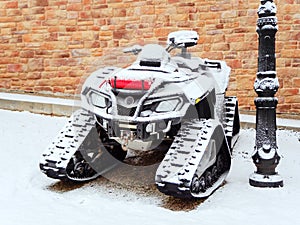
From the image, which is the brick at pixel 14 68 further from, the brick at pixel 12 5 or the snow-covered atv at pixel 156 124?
the snow-covered atv at pixel 156 124

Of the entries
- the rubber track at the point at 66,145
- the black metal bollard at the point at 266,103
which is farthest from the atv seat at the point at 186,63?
the rubber track at the point at 66,145

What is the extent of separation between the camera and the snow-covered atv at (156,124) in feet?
13.5

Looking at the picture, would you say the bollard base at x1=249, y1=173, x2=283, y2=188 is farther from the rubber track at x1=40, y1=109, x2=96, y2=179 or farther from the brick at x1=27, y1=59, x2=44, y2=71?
the brick at x1=27, y1=59, x2=44, y2=71

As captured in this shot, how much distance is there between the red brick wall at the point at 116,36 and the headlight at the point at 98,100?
140 inches

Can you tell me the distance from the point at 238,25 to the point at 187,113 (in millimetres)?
3822

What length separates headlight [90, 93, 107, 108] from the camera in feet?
14.9

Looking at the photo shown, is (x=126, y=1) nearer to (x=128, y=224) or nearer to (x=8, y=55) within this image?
(x=8, y=55)

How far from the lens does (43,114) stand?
7.97 m

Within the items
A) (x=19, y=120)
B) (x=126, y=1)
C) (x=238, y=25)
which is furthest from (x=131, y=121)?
(x=126, y=1)

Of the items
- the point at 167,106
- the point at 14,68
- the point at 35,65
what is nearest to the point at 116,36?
the point at 35,65

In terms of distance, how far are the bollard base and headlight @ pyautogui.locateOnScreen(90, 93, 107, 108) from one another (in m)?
1.45

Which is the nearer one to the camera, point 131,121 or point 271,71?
point 131,121

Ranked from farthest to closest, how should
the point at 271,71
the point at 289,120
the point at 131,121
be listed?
the point at 289,120
the point at 271,71
the point at 131,121

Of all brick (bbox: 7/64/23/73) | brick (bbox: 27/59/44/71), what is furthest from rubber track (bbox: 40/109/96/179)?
brick (bbox: 7/64/23/73)
